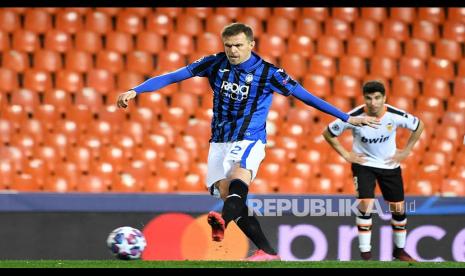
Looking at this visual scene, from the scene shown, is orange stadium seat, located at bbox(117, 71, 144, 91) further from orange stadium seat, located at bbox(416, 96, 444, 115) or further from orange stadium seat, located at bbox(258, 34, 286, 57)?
orange stadium seat, located at bbox(416, 96, 444, 115)

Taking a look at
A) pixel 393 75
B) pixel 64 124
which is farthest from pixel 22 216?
pixel 393 75

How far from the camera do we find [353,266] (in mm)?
5930

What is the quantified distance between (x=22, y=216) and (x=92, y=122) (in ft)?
6.27

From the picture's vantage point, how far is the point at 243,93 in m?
6.16

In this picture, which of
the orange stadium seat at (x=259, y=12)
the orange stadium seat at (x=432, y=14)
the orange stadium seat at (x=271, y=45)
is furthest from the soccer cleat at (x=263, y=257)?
the orange stadium seat at (x=432, y=14)

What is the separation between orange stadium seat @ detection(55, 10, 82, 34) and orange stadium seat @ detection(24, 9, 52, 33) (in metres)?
0.10

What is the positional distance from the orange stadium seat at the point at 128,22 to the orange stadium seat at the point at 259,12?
1.18 meters

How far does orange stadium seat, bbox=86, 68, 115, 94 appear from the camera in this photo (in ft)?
34.9

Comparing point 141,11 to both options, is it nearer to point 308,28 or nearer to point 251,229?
point 308,28

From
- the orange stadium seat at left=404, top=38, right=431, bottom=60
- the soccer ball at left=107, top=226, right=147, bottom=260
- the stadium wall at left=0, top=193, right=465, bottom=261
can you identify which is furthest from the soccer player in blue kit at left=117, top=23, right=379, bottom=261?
the orange stadium seat at left=404, top=38, right=431, bottom=60

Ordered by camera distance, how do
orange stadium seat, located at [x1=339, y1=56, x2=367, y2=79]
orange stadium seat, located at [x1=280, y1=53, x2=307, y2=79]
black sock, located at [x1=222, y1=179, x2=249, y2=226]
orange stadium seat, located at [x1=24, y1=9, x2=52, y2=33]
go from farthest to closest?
orange stadium seat, located at [x1=24, y1=9, x2=52, y2=33], orange stadium seat, located at [x1=339, y1=56, x2=367, y2=79], orange stadium seat, located at [x1=280, y1=53, x2=307, y2=79], black sock, located at [x1=222, y1=179, x2=249, y2=226]

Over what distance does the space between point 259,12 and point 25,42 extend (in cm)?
254

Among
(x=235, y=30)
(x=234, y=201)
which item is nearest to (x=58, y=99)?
(x=235, y=30)

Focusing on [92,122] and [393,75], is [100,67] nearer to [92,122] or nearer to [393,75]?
[92,122]
